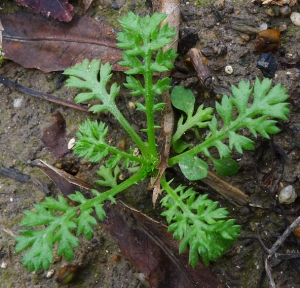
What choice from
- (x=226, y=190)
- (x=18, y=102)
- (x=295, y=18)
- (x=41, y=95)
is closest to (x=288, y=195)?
(x=226, y=190)

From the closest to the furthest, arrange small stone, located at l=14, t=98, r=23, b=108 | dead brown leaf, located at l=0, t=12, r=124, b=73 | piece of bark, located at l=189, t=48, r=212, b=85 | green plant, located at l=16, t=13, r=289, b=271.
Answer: green plant, located at l=16, t=13, r=289, b=271 → piece of bark, located at l=189, t=48, r=212, b=85 → dead brown leaf, located at l=0, t=12, r=124, b=73 → small stone, located at l=14, t=98, r=23, b=108

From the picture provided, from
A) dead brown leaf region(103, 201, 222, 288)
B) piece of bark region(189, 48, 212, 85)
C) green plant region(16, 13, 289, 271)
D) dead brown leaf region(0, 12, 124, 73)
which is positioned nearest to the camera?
green plant region(16, 13, 289, 271)

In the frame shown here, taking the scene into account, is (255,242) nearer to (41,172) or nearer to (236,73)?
(236,73)

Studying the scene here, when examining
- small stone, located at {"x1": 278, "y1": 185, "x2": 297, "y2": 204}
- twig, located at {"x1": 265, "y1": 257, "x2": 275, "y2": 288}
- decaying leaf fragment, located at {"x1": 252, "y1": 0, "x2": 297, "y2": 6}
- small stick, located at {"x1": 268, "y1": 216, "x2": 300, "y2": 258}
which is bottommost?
twig, located at {"x1": 265, "y1": 257, "x2": 275, "y2": 288}

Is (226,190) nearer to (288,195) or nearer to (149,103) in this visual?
(288,195)

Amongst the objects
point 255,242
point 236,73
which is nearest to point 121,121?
point 236,73

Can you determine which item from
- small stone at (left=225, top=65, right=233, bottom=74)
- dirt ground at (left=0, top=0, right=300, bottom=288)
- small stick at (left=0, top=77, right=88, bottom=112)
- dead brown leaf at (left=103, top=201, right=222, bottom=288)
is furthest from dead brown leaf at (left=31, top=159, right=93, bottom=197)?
small stone at (left=225, top=65, right=233, bottom=74)

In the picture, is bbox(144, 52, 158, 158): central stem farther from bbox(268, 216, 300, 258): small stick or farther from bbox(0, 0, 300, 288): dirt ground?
bbox(268, 216, 300, 258): small stick
